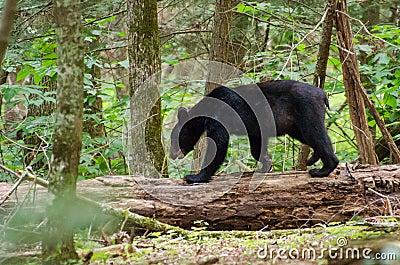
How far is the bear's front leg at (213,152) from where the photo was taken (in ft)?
17.0

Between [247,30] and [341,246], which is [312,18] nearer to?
[247,30]

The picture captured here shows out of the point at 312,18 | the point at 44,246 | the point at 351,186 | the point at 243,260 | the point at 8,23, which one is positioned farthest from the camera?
the point at 312,18

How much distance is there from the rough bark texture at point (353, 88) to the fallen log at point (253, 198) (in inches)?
43.5

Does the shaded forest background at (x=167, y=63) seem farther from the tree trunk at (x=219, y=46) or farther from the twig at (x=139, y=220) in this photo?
the twig at (x=139, y=220)

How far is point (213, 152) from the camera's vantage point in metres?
5.42

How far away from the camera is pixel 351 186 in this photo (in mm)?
4902

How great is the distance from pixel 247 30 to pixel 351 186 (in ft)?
13.2

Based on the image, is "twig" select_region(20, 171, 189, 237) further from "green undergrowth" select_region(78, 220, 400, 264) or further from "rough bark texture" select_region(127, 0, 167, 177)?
"rough bark texture" select_region(127, 0, 167, 177)

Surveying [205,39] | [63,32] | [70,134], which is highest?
[205,39]

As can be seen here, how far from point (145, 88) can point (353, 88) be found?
8.43 feet

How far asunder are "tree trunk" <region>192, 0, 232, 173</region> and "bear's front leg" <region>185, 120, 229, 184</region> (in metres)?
1.03

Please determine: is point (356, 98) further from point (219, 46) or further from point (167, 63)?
point (167, 63)

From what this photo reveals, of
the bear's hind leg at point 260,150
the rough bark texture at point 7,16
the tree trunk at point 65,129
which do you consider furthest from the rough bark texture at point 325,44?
the rough bark texture at point 7,16

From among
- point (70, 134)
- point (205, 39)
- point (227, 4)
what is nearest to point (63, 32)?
point (70, 134)
